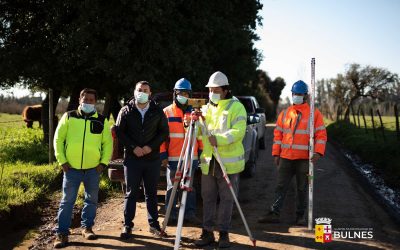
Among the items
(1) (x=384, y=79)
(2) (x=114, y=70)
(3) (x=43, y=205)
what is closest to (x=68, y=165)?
(3) (x=43, y=205)

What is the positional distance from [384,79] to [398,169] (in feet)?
156

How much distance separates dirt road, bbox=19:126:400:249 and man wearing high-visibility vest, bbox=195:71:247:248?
363 mm

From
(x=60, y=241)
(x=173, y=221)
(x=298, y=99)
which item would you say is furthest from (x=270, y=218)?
(x=60, y=241)

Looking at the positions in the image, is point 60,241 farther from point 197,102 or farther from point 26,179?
point 26,179

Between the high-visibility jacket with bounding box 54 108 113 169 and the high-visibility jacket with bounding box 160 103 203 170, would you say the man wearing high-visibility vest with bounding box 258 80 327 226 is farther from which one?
the high-visibility jacket with bounding box 54 108 113 169

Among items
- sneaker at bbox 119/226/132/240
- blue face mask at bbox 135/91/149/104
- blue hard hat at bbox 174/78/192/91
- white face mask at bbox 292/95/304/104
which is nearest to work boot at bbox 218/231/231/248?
sneaker at bbox 119/226/132/240

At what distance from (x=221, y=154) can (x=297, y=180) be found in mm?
1857

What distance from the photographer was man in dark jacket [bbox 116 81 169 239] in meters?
5.64

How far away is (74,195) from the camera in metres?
5.46

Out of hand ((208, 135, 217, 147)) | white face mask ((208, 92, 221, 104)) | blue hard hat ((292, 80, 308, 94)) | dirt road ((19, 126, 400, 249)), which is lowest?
dirt road ((19, 126, 400, 249))

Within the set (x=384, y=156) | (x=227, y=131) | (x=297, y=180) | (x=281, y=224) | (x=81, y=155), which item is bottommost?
(x=281, y=224)

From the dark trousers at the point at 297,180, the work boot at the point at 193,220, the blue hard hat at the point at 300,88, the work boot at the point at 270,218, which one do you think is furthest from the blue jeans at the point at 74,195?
the blue hard hat at the point at 300,88

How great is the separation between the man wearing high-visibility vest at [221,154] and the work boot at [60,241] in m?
1.76

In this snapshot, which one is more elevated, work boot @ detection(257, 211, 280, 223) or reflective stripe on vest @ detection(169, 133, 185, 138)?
reflective stripe on vest @ detection(169, 133, 185, 138)
